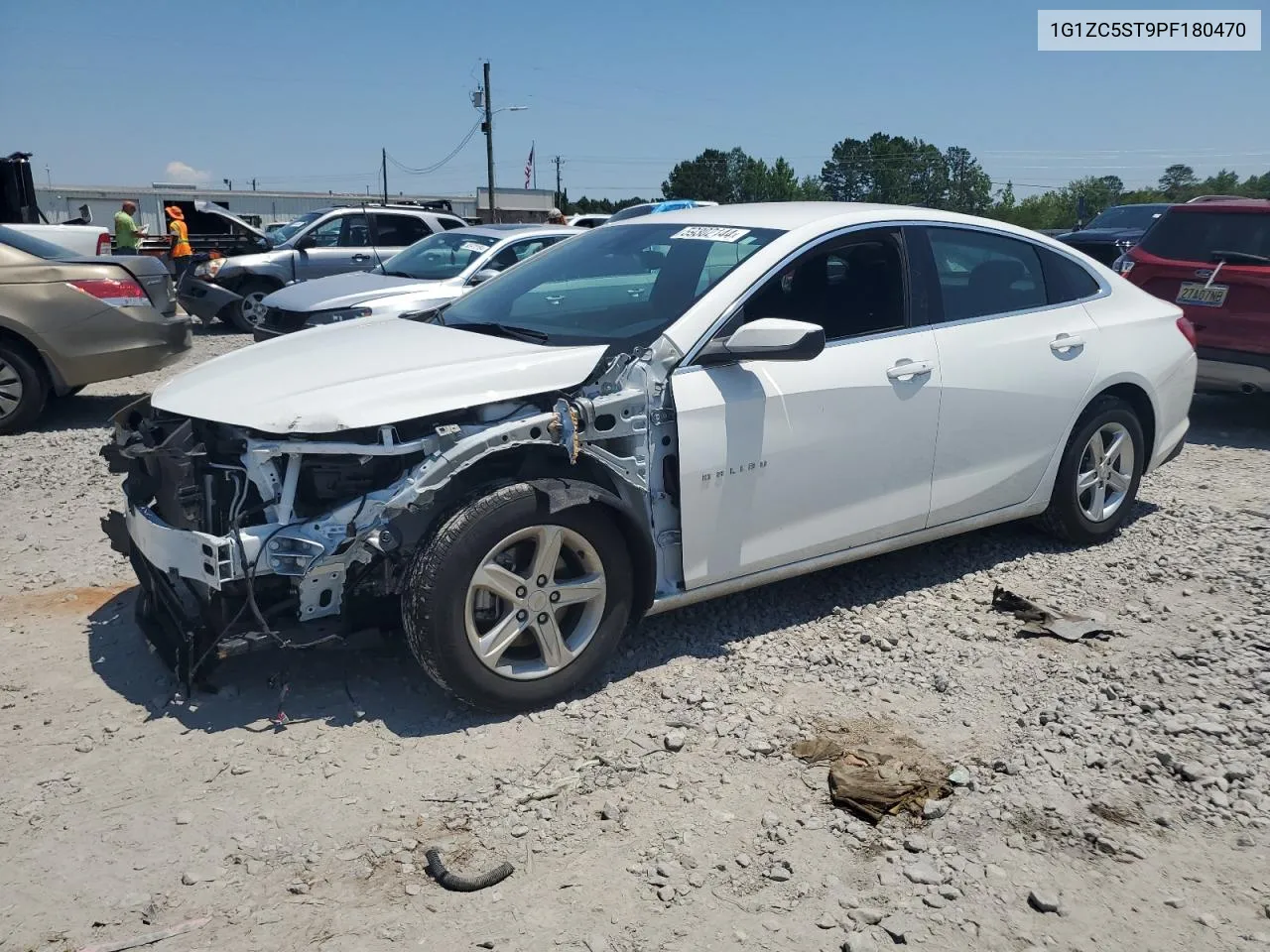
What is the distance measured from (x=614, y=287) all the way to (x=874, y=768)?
7.16 feet

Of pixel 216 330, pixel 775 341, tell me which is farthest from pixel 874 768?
pixel 216 330

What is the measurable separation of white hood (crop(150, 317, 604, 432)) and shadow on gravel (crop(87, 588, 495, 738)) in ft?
2.60

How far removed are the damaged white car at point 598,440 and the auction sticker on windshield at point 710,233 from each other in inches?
0.8

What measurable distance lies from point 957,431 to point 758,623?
1.20m

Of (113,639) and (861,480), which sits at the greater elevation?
(861,480)

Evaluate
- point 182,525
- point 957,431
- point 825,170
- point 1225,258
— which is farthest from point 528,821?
point 825,170

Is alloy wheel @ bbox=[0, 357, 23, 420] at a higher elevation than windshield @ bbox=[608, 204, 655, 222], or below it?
below

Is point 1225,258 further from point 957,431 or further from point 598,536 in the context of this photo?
point 598,536

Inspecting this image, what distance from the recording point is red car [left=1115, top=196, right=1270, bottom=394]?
26.4 feet

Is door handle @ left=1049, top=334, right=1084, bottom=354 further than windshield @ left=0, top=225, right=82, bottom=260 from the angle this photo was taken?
No

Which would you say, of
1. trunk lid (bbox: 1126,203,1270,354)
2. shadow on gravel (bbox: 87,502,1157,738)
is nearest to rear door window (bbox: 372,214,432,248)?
trunk lid (bbox: 1126,203,1270,354)

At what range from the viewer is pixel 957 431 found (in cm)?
464

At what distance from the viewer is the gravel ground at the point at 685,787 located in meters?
2.72

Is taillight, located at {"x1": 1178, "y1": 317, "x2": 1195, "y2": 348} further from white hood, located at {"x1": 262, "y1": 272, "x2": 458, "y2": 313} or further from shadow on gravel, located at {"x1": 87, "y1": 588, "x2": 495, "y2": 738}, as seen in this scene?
white hood, located at {"x1": 262, "y1": 272, "x2": 458, "y2": 313}
